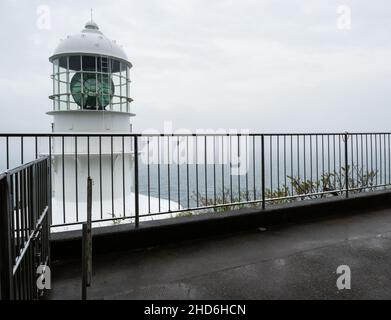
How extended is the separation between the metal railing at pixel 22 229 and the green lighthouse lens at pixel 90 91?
675 cm

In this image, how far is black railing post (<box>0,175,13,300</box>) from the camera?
119 cm

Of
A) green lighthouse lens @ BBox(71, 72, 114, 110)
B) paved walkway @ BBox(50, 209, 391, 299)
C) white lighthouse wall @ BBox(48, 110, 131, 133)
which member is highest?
green lighthouse lens @ BBox(71, 72, 114, 110)

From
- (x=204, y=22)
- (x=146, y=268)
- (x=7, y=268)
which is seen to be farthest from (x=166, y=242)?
(x=204, y=22)

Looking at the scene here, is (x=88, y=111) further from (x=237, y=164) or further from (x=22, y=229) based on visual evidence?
(x=22, y=229)

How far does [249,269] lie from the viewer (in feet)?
8.61

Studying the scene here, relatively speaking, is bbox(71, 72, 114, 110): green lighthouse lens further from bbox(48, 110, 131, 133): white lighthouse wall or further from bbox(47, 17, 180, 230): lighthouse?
bbox(48, 110, 131, 133): white lighthouse wall

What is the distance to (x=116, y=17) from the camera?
28.9 ft

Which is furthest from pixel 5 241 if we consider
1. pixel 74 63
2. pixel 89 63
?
pixel 74 63

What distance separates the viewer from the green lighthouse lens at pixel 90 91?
28.2ft

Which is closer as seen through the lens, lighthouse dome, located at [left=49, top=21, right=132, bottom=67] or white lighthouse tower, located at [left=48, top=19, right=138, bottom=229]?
white lighthouse tower, located at [left=48, top=19, right=138, bottom=229]

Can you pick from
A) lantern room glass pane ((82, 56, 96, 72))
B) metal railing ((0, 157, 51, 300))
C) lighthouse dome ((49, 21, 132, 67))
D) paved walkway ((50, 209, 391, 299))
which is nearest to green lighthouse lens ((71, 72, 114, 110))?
lantern room glass pane ((82, 56, 96, 72))

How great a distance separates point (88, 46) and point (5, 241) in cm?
866

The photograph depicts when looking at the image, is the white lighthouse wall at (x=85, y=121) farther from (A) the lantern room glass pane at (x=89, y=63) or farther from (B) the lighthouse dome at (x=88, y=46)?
(B) the lighthouse dome at (x=88, y=46)

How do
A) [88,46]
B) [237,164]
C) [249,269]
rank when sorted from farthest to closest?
[88,46] < [237,164] < [249,269]
